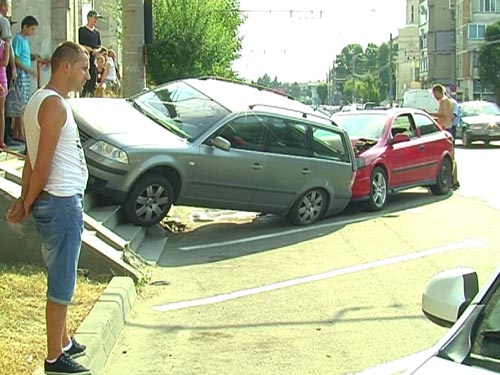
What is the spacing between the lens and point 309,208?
12578 millimetres

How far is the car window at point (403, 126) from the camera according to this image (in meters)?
15.1

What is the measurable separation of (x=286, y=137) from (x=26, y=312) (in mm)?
6329

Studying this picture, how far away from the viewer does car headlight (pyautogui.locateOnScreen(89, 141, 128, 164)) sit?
1051 cm

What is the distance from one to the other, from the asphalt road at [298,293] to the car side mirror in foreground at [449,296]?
2476 millimetres

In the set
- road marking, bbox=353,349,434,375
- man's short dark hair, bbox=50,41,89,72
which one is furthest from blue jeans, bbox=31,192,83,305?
road marking, bbox=353,349,434,375

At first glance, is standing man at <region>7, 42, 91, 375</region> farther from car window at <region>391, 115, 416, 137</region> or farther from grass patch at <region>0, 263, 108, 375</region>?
car window at <region>391, 115, 416, 137</region>

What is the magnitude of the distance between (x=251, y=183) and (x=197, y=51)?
54.7 ft

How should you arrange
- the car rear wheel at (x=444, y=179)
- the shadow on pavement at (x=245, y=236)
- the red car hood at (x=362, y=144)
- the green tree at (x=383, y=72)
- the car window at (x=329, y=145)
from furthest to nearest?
1. the green tree at (x=383, y=72)
2. the car rear wheel at (x=444, y=179)
3. the red car hood at (x=362, y=144)
4. the car window at (x=329, y=145)
5. the shadow on pavement at (x=245, y=236)

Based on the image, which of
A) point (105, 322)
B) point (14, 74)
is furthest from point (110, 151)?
point (105, 322)

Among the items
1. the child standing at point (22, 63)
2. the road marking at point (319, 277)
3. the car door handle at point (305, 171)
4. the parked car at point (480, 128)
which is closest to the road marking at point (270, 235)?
the car door handle at point (305, 171)

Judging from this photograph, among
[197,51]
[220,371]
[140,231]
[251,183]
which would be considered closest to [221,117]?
[251,183]

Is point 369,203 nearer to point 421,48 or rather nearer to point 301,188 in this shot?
point 301,188

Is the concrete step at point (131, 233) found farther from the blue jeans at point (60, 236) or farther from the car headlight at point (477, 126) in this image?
the car headlight at point (477, 126)

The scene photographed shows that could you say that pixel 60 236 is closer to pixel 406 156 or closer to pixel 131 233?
pixel 131 233
